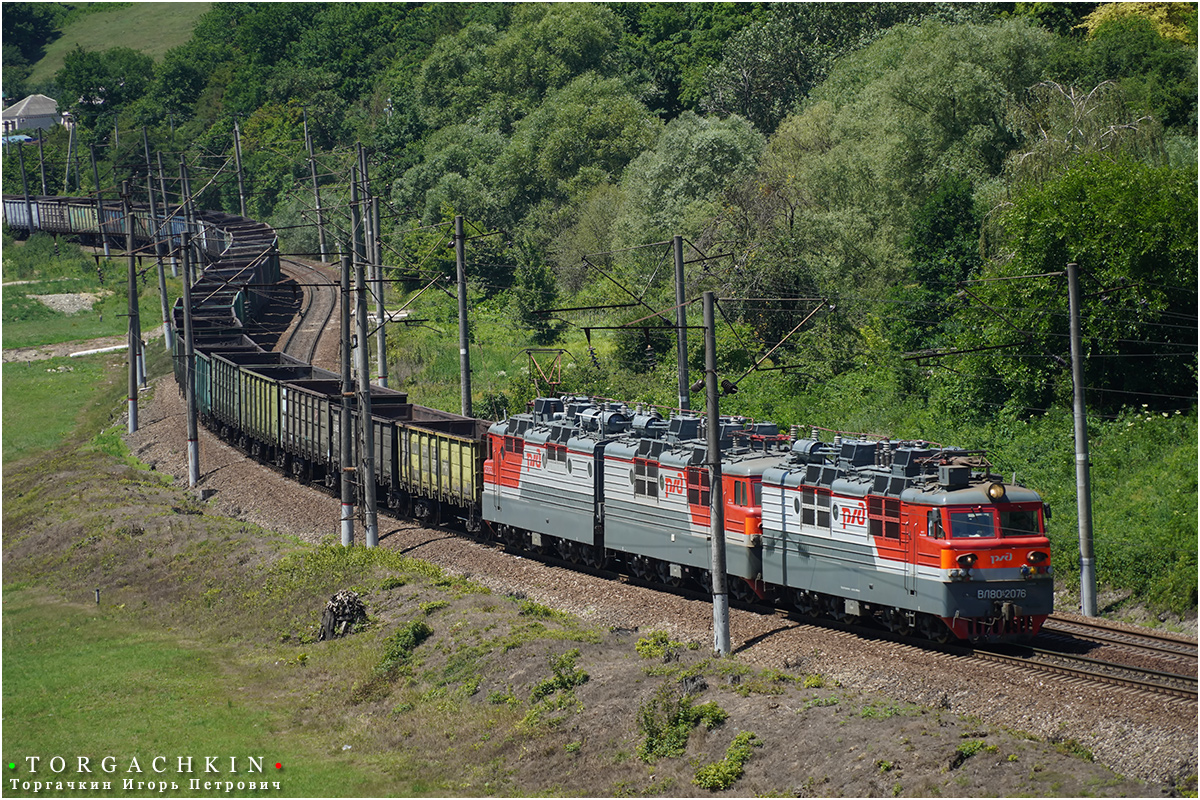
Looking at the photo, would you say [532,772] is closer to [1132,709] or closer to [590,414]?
[1132,709]

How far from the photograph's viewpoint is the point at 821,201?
61.7m

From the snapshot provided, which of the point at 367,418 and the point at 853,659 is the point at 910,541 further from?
the point at 367,418

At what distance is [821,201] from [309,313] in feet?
136

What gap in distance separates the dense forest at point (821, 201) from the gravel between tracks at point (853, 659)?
6.82m

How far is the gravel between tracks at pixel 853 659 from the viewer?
64.2ft

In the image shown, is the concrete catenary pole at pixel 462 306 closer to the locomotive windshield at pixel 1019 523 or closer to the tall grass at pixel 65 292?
the locomotive windshield at pixel 1019 523

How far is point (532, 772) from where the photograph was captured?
2314 cm

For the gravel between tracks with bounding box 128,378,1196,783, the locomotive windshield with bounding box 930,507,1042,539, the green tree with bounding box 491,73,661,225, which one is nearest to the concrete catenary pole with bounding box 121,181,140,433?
the gravel between tracks with bounding box 128,378,1196,783

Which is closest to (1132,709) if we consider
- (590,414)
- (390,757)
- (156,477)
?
(390,757)

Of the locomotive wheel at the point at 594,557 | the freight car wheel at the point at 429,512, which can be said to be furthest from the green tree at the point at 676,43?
the locomotive wheel at the point at 594,557

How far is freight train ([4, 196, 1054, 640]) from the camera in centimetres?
2500

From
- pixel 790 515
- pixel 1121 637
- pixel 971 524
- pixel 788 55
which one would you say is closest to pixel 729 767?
pixel 971 524

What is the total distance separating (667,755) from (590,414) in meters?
15.6

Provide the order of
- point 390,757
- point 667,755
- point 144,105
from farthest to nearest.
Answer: point 144,105 → point 390,757 → point 667,755
